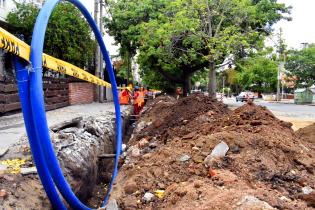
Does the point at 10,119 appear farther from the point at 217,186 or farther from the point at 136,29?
the point at 136,29

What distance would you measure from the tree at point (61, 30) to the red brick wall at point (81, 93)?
4.56 ft

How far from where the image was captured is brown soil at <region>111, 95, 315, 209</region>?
→ 13.6 ft

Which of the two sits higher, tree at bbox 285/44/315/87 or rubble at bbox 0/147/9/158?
tree at bbox 285/44/315/87

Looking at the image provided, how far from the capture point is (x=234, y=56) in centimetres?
1866

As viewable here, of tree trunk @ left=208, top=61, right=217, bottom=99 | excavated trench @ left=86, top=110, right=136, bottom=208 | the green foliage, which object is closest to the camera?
excavated trench @ left=86, top=110, right=136, bottom=208

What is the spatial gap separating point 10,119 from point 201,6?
9061mm

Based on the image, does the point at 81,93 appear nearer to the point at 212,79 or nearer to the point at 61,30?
the point at 61,30

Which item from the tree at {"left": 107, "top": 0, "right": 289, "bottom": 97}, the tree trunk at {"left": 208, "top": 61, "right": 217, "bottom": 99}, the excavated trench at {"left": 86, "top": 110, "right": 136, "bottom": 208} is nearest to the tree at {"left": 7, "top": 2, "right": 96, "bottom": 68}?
the tree at {"left": 107, "top": 0, "right": 289, "bottom": 97}

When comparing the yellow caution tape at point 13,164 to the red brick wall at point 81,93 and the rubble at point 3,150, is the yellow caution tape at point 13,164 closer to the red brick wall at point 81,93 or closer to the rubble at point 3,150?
the rubble at point 3,150

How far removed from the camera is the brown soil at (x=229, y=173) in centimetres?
416

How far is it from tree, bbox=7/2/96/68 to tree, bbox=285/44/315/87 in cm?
2872

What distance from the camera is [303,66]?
1670 inches

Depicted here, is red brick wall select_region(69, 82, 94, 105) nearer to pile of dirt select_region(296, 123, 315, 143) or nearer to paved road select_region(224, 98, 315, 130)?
paved road select_region(224, 98, 315, 130)

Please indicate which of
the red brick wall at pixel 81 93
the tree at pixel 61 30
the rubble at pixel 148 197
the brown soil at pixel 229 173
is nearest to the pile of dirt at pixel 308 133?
the brown soil at pixel 229 173
